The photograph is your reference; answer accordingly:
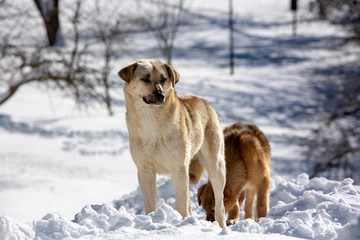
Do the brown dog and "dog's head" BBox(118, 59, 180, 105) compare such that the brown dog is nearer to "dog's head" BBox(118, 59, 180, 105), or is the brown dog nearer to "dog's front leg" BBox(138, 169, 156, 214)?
"dog's front leg" BBox(138, 169, 156, 214)

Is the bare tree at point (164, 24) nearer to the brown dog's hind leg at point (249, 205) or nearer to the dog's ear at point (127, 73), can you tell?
the brown dog's hind leg at point (249, 205)

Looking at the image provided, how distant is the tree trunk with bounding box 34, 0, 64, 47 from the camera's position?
551 inches

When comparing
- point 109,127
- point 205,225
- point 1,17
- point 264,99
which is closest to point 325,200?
point 205,225

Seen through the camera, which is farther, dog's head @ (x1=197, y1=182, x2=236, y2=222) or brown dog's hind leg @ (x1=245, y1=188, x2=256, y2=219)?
brown dog's hind leg @ (x1=245, y1=188, x2=256, y2=219)

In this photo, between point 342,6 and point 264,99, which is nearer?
point 342,6

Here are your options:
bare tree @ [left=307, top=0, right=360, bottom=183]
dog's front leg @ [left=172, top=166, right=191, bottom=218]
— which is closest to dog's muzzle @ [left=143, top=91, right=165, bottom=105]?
dog's front leg @ [left=172, top=166, right=191, bottom=218]

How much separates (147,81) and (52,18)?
11.7 meters

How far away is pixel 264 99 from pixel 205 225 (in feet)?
70.2

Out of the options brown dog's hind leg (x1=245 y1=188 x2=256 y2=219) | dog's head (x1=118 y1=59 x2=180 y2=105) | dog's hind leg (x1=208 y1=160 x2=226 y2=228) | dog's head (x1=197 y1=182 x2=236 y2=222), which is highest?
dog's head (x1=118 y1=59 x2=180 y2=105)

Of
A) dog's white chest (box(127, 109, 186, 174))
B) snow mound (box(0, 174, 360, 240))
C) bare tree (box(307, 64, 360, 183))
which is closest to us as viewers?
snow mound (box(0, 174, 360, 240))

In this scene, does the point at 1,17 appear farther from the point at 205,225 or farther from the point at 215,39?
the point at 215,39

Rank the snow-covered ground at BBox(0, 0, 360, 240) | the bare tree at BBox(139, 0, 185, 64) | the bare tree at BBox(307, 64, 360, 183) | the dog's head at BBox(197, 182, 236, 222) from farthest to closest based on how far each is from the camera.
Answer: the bare tree at BBox(139, 0, 185, 64)
the bare tree at BBox(307, 64, 360, 183)
the dog's head at BBox(197, 182, 236, 222)
the snow-covered ground at BBox(0, 0, 360, 240)

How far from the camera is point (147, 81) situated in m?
5.02

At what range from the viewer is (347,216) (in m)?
5.56
